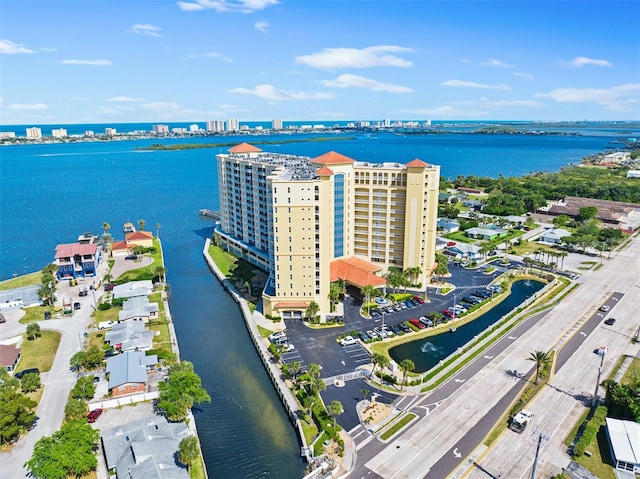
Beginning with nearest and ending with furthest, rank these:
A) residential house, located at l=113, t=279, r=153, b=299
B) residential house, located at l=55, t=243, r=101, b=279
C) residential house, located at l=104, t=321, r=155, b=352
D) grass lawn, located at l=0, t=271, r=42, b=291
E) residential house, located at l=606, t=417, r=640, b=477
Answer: residential house, located at l=606, t=417, r=640, b=477 → residential house, located at l=104, t=321, r=155, b=352 → residential house, located at l=113, t=279, r=153, b=299 → grass lawn, located at l=0, t=271, r=42, b=291 → residential house, located at l=55, t=243, r=101, b=279

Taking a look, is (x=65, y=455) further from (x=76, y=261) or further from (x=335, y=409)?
(x=76, y=261)

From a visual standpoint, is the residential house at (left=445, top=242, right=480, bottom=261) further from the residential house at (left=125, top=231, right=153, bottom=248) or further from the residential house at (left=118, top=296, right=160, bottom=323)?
the residential house at (left=125, top=231, right=153, bottom=248)

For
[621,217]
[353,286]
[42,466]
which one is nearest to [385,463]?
[42,466]

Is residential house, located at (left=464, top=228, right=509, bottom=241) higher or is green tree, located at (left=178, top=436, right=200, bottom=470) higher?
residential house, located at (left=464, top=228, right=509, bottom=241)

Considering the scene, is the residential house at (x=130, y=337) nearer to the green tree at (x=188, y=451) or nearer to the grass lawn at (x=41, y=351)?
the grass lawn at (x=41, y=351)

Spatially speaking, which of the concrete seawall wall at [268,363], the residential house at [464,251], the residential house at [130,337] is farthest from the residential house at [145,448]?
the residential house at [464,251]

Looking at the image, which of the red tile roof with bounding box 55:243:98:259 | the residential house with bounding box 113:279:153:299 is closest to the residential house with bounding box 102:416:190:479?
the residential house with bounding box 113:279:153:299
